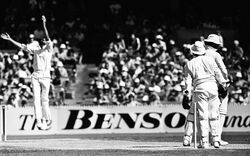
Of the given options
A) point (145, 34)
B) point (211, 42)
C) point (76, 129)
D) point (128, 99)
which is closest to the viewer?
point (211, 42)

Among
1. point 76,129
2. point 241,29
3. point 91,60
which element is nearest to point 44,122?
point 76,129

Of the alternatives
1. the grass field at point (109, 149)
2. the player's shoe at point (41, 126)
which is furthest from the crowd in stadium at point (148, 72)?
the grass field at point (109, 149)

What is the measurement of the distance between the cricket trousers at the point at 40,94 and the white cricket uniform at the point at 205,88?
6.38 metres

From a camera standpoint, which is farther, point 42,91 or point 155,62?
point 155,62

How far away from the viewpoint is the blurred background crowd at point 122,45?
102ft

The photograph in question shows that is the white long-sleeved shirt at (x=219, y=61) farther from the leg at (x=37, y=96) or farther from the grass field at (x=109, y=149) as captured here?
the leg at (x=37, y=96)

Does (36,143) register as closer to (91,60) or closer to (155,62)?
(155,62)

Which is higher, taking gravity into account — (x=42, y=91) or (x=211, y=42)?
(x=211, y=42)

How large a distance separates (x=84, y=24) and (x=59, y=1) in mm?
1592

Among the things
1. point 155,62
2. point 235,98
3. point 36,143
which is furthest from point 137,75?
point 36,143

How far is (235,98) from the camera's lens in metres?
31.0

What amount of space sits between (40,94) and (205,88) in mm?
7036

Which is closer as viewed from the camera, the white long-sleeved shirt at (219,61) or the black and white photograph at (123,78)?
the white long-sleeved shirt at (219,61)

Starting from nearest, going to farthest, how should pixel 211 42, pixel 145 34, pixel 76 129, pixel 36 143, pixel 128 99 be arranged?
1. pixel 211 42
2. pixel 36 143
3. pixel 76 129
4. pixel 128 99
5. pixel 145 34
